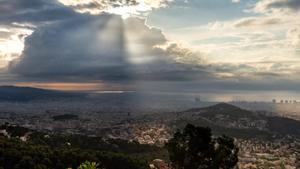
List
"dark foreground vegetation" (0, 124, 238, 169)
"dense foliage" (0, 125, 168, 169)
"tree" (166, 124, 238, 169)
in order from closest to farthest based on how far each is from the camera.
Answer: "tree" (166, 124, 238, 169) < "dark foreground vegetation" (0, 124, 238, 169) < "dense foliage" (0, 125, 168, 169)

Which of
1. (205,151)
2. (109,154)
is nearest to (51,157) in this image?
(109,154)

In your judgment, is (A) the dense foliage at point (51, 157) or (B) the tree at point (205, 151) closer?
(B) the tree at point (205, 151)

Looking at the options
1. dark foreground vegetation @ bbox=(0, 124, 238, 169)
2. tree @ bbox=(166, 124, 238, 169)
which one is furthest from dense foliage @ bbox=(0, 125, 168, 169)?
tree @ bbox=(166, 124, 238, 169)

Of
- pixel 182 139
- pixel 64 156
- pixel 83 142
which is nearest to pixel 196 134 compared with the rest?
pixel 182 139

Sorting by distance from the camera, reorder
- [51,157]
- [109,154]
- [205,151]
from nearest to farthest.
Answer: [205,151] → [51,157] → [109,154]

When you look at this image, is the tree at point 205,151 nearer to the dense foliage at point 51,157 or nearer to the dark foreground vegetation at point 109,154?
the dark foreground vegetation at point 109,154

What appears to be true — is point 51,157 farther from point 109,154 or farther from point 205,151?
point 205,151

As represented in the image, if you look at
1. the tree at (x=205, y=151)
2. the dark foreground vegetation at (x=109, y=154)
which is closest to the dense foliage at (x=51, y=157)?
the dark foreground vegetation at (x=109, y=154)

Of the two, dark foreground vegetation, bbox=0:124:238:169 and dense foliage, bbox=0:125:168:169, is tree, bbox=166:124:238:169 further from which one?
dense foliage, bbox=0:125:168:169

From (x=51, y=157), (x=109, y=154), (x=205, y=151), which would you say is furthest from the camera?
(x=109, y=154)
